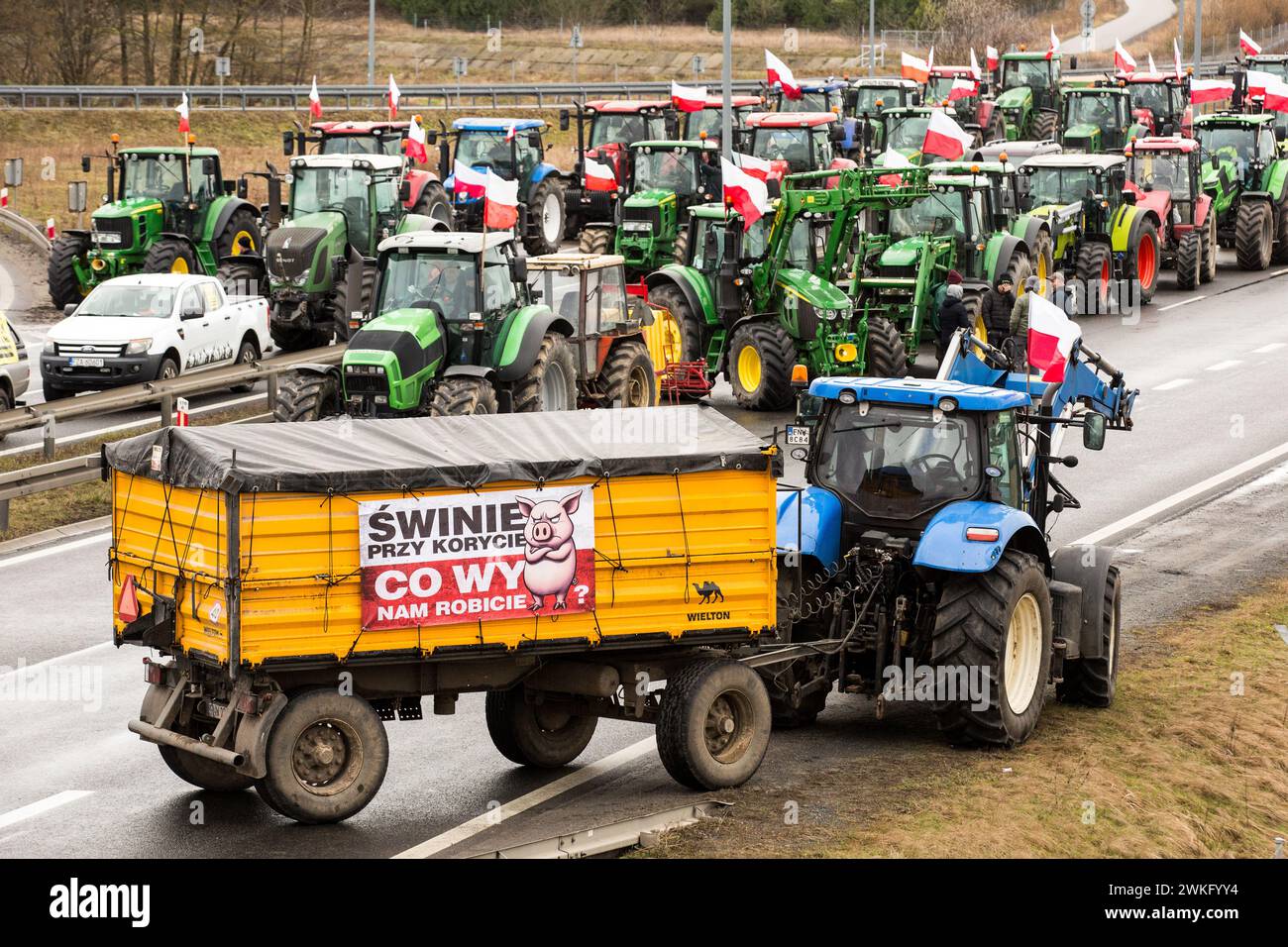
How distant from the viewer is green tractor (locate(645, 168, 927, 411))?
2616 centimetres

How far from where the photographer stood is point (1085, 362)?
16484 millimetres

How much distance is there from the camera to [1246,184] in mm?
40156

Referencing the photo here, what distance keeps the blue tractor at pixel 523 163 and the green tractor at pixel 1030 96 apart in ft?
45.7

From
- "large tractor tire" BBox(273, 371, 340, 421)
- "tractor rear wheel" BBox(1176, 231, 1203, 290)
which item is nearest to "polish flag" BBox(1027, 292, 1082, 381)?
"large tractor tire" BBox(273, 371, 340, 421)

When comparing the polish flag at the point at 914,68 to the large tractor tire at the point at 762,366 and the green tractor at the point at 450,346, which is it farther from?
the green tractor at the point at 450,346

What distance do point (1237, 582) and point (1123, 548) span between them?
1368 millimetres

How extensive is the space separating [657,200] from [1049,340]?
19.5m

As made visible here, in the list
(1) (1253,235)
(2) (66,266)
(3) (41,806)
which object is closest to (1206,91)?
(1) (1253,235)

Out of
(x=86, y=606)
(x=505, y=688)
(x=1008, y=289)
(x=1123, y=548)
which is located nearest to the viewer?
(x=505, y=688)

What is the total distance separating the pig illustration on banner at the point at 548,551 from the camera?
40.0 ft

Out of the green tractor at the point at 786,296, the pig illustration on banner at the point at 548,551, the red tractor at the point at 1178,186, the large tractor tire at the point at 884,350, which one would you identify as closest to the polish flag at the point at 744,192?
the green tractor at the point at 786,296

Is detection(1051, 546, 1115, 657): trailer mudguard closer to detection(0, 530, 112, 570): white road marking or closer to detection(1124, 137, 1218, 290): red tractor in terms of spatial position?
detection(0, 530, 112, 570): white road marking
